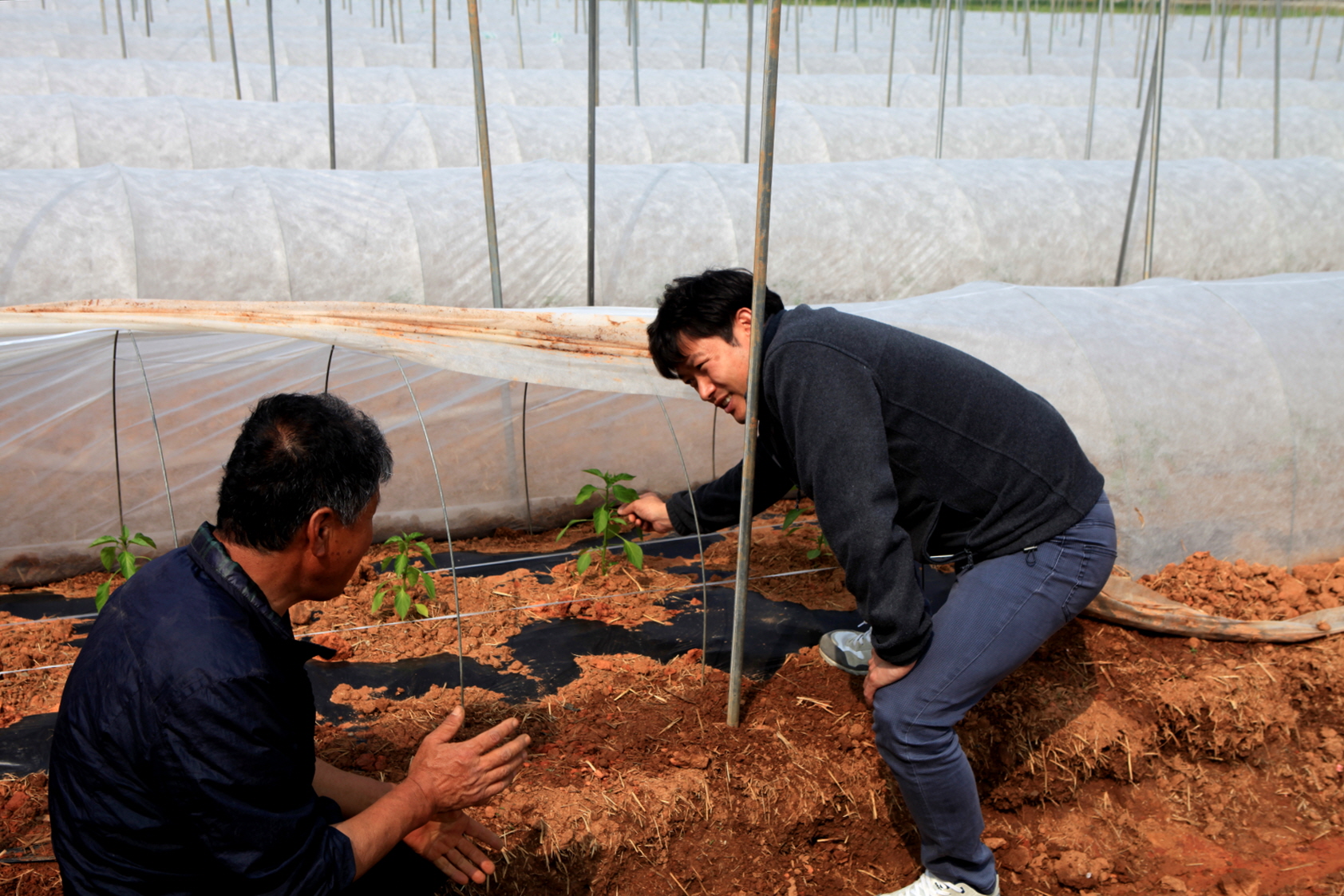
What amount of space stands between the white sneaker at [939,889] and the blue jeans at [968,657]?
11 centimetres

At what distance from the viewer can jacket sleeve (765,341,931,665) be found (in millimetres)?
2092

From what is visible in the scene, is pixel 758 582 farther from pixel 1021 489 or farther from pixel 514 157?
pixel 514 157

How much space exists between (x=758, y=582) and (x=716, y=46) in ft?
48.4

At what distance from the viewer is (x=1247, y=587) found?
3.95 m

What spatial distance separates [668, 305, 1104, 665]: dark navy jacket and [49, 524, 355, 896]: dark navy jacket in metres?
1.18

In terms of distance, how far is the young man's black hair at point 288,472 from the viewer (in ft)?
5.34

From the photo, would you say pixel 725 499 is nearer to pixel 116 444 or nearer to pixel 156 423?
pixel 156 423

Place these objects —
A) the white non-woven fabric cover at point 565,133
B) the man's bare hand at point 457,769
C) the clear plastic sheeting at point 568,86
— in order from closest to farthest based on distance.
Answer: the man's bare hand at point 457,769 < the white non-woven fabric cover at point 565,133 < the clear plastic sheeting at point 568,86

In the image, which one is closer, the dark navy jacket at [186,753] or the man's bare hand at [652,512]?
the dark navy jacket at [186,753]

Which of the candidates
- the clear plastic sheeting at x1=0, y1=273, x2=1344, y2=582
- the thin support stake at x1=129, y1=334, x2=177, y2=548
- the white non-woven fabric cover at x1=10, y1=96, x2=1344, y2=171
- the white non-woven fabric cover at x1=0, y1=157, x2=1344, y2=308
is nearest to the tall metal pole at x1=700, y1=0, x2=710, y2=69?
the white non-woven fabric cover at x1=10, y1=96, x2=1344, y2=171

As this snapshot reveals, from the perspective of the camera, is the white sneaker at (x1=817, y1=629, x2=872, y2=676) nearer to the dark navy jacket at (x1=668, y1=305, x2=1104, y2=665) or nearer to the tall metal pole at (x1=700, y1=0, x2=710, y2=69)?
the dark navy jacket at (x1=668, y1=305, x2=1104, y2=665)

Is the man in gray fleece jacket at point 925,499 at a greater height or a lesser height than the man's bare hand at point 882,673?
greater

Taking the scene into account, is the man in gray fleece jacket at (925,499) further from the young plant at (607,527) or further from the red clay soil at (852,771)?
the young plant at (607,527)

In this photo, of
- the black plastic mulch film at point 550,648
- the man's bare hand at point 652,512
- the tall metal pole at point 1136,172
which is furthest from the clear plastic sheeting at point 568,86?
the man's bare hand at point 652,512
